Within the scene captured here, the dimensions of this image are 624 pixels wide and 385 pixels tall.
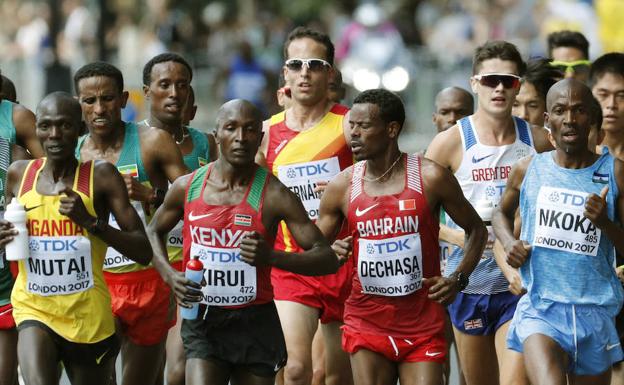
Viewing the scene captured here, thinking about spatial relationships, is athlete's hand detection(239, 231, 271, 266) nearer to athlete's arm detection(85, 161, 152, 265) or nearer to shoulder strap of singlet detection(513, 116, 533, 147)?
athlete's arm detection(85, 161, 152, 265)

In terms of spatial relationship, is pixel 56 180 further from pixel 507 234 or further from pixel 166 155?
pixel 507 234

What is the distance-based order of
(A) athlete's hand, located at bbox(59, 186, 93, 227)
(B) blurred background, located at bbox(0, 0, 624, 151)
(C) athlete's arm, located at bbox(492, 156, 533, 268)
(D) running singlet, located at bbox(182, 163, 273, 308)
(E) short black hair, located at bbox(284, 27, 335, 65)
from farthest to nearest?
(B) blurred background, located at bbox(0, 0, 624, 151) < (E) short black hair, located at bbox(284, 27, 335, 65) < (C) athlete's arm, located at bbox(492, 156, 533, 268) < (D) running singlet, located at bbox(182, 163, 273, 308) < (A) athlete's hand, located at bbox(59, 186, 93, 227)

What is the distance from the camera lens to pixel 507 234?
951 centimetres

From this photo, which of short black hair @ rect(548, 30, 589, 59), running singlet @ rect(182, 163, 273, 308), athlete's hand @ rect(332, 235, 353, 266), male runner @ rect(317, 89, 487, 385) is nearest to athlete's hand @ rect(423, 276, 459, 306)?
male runner @ rect(317, 89, 487, 385)

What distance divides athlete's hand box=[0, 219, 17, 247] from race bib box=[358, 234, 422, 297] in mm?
2061

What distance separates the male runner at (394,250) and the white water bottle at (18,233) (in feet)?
5.97

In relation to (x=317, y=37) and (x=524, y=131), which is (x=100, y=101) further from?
(x=524, y=131)

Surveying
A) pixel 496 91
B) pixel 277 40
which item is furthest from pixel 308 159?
pixel 277 40

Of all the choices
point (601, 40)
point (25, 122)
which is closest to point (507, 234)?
point (25, 122)

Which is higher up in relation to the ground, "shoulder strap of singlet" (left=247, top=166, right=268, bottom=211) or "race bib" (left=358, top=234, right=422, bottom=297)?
"shoulder strap of singlet" (left=247, top=166, right=268, bottom=211)

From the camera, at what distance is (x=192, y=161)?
11.1 meters

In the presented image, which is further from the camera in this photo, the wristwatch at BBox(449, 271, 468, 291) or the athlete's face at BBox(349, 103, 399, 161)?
the athlete's face at BBox(349, 103, 399, 161)

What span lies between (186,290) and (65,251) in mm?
807

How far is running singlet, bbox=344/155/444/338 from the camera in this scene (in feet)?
30.7
